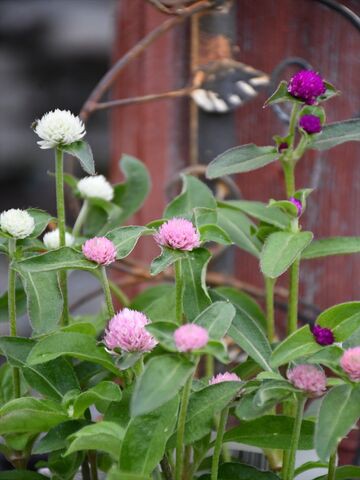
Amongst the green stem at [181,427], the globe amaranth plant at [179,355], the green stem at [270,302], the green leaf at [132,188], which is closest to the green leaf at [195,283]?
the globe amaranth plant at [179,355]

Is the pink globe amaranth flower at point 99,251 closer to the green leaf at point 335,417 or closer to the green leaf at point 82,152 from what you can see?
the green leaf at point 82,152

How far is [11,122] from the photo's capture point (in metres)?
2.69

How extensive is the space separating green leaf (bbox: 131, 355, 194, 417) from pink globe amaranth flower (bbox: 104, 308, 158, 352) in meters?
0.07

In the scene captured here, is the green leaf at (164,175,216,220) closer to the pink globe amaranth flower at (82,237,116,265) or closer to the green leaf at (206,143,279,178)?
the green leaf at (206,143,279,178)

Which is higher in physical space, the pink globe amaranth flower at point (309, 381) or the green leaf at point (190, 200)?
the green leaf at point (190, 200)

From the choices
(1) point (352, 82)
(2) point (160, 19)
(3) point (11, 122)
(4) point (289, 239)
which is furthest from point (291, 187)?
(3) point (11, 122)

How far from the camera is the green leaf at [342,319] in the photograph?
0.76 meters

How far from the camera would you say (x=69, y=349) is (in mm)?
798

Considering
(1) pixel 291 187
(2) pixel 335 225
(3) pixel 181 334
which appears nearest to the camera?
(3) pixel 181 334

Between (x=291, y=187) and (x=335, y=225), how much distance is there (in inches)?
22.8

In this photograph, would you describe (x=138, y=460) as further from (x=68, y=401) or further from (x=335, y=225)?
(x=335, y=225)

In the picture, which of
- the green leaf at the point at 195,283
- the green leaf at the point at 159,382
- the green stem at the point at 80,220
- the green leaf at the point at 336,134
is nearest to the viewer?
the green leaf at the point at 159,382

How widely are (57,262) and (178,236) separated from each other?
4.5 inches

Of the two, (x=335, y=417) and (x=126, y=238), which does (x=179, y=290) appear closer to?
(x=126, y=238)
